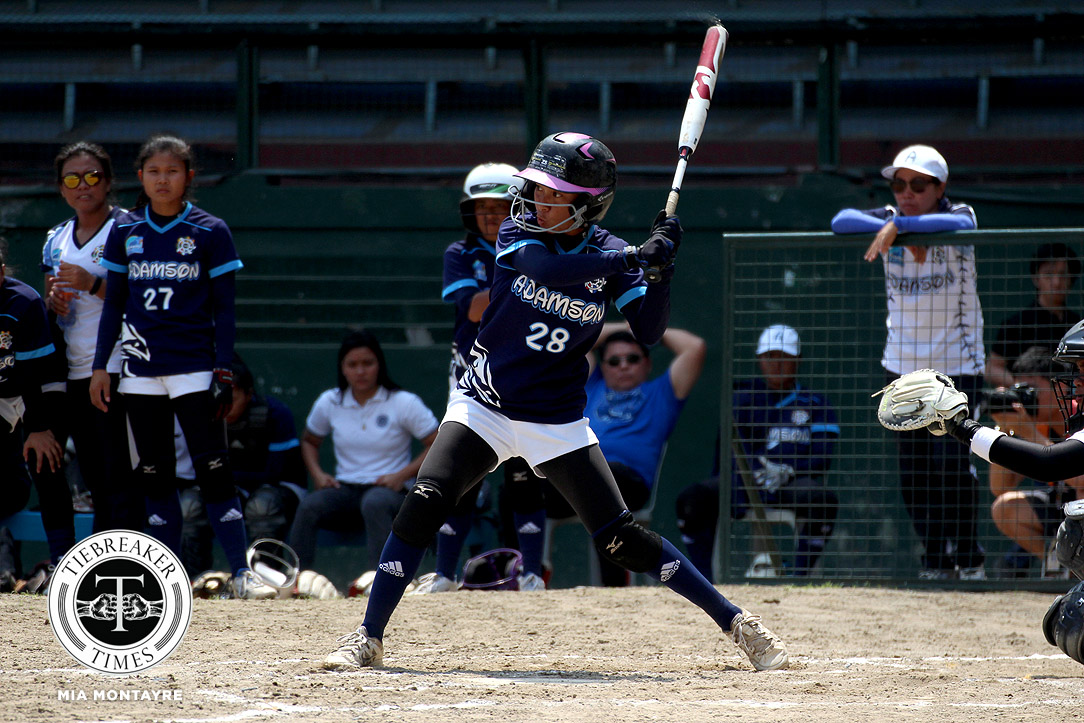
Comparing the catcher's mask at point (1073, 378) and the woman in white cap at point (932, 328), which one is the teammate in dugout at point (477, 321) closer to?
the woman in white cap at point (932, 328)

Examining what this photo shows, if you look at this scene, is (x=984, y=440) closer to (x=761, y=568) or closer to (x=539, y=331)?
(x=539, y=331)

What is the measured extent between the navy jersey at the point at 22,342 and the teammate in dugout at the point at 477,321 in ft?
6.39

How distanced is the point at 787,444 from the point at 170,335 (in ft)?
10.4

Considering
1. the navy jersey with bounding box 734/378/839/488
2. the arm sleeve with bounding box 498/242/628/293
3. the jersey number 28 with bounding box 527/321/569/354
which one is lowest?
the navy jersey with bounding box 734/378/839/488

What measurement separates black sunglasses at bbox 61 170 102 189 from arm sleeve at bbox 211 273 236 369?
89cm

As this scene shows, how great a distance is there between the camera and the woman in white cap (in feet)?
20.3

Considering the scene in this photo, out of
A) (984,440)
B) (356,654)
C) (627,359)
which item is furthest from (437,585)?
(984,440)

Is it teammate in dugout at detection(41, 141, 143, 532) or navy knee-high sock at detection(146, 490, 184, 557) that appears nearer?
navy knee-high sock at detection(146, 490, 184, 557)

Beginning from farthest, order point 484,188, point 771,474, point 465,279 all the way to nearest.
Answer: point 771,474 < point 484,188 < point 465,279

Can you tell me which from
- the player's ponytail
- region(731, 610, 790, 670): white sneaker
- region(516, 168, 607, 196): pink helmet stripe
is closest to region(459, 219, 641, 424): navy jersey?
region(516, 168, 607, 196): pink helmet stripe

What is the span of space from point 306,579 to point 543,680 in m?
2.46

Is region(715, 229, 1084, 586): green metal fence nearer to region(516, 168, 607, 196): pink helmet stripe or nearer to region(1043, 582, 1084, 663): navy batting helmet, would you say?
region(1043, 582, 1084, 663): navy batting helmet

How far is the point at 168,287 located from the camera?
5676 millimetres

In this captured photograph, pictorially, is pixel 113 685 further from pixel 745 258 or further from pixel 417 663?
pixel 745 258
